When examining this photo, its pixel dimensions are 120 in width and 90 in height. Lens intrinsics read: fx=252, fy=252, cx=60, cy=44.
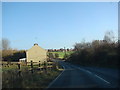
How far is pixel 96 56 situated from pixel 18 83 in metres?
39.1

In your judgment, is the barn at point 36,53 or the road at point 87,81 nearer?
the road at point 87,81

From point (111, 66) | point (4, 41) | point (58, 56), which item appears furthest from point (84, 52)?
point (58, 56)

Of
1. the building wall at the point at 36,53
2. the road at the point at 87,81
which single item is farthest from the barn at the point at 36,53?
the road at the point at 87,81

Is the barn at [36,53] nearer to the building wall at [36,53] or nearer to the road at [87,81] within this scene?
the building wall at [36,53]

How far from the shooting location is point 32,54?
304 feet

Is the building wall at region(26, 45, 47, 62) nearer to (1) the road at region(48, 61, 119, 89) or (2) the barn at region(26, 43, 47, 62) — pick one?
(2) the barn at region(26, 43, 47, 62)

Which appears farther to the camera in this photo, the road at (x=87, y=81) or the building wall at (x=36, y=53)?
the building wall at (x=36, y=53)

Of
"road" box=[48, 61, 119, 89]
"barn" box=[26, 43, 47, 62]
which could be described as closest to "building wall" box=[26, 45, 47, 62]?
"barn" box=[26, 43, 47, 62]

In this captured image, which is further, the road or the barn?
the barn

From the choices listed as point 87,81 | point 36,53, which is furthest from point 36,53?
point 87,81

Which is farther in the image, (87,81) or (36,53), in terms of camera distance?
(36,53)

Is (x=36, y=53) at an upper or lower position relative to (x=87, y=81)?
lower

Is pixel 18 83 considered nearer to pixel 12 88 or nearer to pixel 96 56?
pixel 12 88

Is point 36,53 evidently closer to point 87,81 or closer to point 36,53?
point 36,53
